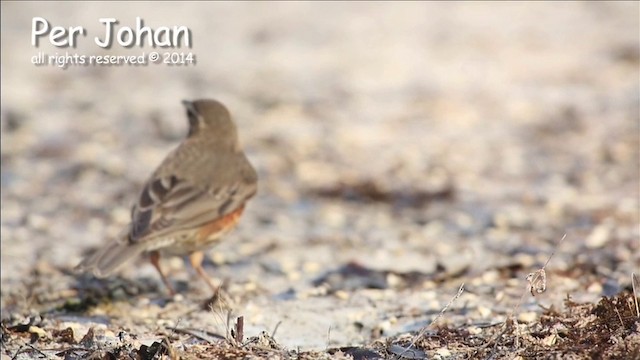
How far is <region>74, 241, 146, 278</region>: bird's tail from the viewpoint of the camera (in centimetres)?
701

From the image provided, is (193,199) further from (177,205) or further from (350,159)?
(350,159)

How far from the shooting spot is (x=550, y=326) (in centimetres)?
556

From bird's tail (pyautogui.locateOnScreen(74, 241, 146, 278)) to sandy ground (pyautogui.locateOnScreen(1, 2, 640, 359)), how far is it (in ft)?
0.88

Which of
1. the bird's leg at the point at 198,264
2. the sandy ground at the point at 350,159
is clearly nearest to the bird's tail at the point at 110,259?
the sandy ground at the point at 350,159

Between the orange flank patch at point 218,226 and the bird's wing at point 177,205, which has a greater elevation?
the bird's wing at point 177,205

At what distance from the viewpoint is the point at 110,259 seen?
7.13 metres

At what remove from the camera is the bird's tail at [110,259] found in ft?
23.0

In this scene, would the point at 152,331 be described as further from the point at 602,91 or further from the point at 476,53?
the point at 476,53

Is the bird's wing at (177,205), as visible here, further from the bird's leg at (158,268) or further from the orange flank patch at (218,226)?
the bird's leg at (158,268)

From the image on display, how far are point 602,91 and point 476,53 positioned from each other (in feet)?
6.56

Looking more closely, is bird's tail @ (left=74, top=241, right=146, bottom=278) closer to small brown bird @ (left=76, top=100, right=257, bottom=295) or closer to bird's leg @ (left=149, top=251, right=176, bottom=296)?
small brown bird @ (left=76, top=100, right=257, bottom=295)

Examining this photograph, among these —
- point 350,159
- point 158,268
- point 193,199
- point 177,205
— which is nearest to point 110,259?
point 158,268

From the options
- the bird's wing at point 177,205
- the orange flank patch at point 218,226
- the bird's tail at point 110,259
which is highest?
the bird's wing at point 177,205

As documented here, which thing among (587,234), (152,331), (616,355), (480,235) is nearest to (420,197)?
(480,235)
